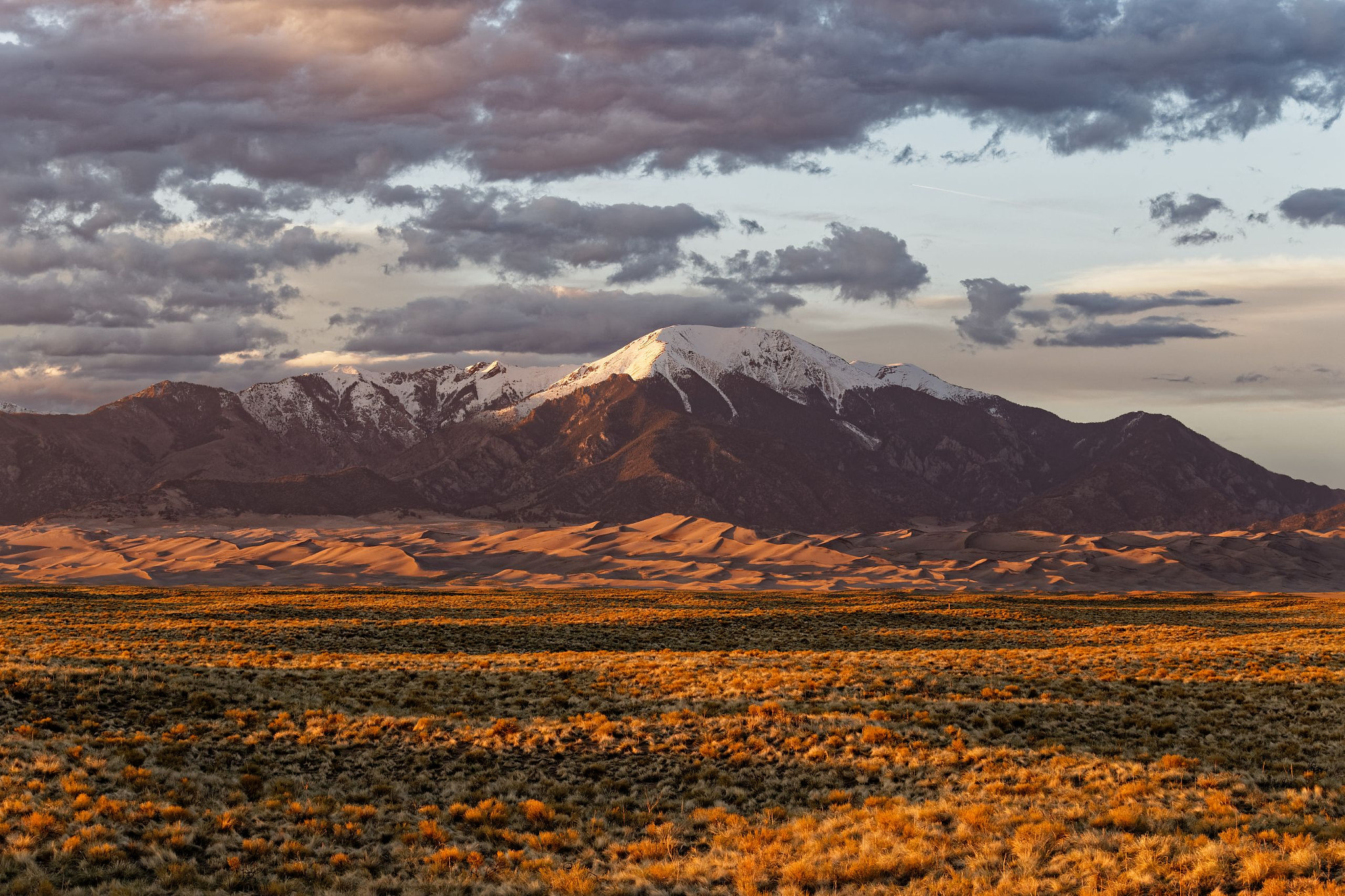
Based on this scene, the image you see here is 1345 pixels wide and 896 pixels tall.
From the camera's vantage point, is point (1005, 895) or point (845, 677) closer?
point (1005, 895)

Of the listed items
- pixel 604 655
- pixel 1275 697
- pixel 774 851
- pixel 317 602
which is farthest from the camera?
pixel 317 602

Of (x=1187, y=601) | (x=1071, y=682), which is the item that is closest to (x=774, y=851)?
(x=1071, y=682)

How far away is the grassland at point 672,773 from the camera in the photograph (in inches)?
674

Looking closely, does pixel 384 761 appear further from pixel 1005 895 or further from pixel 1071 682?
pixel 1071 682

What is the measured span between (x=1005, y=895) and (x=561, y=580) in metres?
166

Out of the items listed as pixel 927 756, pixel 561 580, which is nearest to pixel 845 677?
pixel 927 756

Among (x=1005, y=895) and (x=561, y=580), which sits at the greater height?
(x=1005, y=895)

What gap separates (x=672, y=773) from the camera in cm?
2342

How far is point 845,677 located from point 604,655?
586 inches

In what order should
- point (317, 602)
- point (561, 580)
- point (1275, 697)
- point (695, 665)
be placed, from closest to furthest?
point (1275, 697) < point (695, 665) < point (317, 602) < point (561, 580)

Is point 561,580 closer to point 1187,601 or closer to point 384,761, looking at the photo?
point 1187,601

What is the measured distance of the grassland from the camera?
17125mm

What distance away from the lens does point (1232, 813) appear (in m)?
18.3

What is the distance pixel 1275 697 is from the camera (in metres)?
31.2
